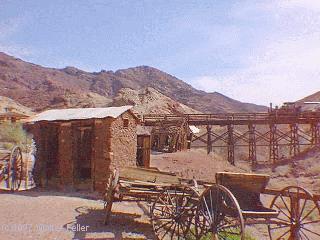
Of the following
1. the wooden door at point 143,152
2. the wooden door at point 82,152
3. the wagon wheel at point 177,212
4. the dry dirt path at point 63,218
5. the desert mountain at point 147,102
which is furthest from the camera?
the desert mountain at point 147,102

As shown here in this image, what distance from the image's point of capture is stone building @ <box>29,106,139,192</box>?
55.3ft

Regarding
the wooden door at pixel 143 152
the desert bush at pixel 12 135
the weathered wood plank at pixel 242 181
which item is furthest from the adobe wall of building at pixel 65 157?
the weathered wood plank at pixel 242 181

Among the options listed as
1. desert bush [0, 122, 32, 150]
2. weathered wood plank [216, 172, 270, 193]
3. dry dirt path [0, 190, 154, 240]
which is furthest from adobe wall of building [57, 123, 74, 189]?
weathered wood plank [216, 172, 270, 193]

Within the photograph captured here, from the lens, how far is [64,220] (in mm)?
11875

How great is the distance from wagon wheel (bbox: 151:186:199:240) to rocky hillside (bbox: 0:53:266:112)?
5685 cm

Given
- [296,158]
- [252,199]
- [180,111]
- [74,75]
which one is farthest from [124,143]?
[74,75]

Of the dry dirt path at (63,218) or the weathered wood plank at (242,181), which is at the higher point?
the weathered wood plank at (242,181)

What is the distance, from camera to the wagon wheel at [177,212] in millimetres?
9750

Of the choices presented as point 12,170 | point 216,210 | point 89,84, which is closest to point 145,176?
point 216,210

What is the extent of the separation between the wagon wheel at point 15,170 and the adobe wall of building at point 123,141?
4.27 meters

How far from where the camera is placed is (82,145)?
63.5ft

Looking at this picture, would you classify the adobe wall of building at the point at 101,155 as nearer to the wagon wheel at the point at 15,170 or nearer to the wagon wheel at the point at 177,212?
the wagon wheel at the point at 15,170

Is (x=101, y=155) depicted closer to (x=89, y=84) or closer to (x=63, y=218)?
(x=63, y=218)

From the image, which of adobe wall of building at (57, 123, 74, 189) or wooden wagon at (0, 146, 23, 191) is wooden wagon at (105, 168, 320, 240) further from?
wooden wagon at (0, 146, 23, 191)
